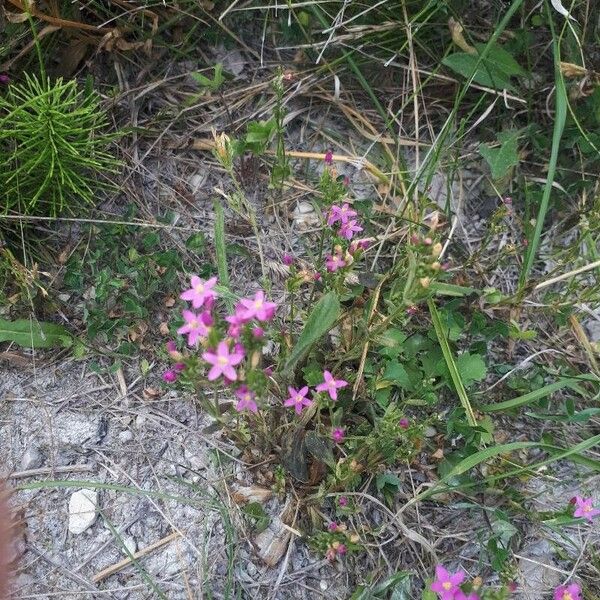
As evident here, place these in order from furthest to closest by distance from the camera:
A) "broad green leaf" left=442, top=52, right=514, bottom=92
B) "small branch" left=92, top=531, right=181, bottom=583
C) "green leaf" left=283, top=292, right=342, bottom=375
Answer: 1. "broad green leaf" left=442, top=52, right=514, bottom=92
2. "small branch" left=92, top=531, right=181, bottom=583
3. "green leaf" left=283, top=292, right=342, bottom=375

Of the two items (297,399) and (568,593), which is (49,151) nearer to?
(297,399)

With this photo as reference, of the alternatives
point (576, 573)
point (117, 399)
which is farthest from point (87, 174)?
point (576, 573)

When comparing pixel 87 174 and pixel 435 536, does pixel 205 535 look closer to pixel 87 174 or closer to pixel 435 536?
pixel 435 536

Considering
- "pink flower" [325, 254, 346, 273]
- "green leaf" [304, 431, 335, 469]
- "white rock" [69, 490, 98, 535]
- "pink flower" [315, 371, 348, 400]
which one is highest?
"pink flower" [325, 254, 346, 273]

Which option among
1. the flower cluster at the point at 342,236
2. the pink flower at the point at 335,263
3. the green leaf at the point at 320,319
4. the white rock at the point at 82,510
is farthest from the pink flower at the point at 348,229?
the white rock at the point at 82,510

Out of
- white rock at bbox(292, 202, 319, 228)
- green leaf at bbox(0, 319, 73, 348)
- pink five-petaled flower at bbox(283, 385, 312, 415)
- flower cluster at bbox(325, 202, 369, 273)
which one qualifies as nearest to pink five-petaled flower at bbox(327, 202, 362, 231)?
flower cluster at bbox(325, 202, 369, 273)

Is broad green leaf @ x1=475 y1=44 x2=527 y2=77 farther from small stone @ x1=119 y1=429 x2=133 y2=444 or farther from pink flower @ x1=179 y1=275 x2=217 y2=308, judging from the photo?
small stone @ x1=119 y1=429 x2=133 y2=444

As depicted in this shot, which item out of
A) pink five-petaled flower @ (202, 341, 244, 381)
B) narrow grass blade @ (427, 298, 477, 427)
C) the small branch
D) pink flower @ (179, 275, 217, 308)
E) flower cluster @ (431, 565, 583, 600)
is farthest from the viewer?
narrow grass blade @ (427, 298, 477, 427)
